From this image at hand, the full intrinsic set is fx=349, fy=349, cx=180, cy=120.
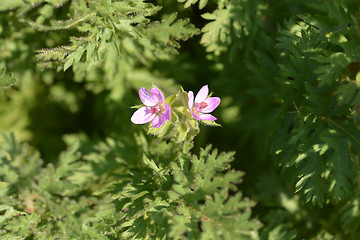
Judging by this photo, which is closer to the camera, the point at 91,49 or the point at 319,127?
the point at 91,49

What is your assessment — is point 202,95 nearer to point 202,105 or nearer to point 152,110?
point 202,105

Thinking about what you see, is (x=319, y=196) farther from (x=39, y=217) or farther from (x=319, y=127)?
(x=39, y=217)

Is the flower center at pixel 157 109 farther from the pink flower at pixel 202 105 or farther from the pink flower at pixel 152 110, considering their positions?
the pink flower at pixel 202 105

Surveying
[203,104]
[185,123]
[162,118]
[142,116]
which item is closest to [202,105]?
[203,104]

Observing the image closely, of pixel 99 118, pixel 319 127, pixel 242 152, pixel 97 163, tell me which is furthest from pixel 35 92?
pixel 319 127

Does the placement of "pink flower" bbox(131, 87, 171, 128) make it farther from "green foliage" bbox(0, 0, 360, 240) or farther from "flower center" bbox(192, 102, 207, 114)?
"flower center" bbox(192, 102, 207, 114)

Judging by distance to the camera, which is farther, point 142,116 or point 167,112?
point 142,116

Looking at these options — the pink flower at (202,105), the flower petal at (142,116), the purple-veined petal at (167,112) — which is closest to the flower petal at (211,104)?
the pink flower at (202,105)
